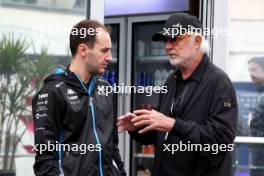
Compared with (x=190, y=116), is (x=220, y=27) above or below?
above

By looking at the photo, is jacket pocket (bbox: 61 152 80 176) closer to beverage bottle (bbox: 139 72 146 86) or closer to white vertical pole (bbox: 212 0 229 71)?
white vertical pole (bbox: 212 0 229 71)

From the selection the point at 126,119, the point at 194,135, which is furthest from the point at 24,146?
the point at 194,135

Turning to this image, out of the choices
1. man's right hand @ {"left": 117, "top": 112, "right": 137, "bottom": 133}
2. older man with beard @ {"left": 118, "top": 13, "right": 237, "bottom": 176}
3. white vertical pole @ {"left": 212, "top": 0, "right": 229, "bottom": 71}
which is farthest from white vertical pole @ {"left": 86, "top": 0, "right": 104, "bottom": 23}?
white vertical pole @ {"left": 212, "top": 0, "right": 229, "bottom": 71}

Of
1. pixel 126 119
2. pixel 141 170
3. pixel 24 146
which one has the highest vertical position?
pixel 126 119

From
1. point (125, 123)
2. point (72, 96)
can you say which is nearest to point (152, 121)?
point (125, 123)

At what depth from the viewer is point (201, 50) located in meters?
2.99

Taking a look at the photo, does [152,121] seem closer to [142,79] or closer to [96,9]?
[96,9]

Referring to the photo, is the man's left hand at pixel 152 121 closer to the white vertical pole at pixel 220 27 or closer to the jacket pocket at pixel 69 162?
the jacket pocket at pixel 69 162

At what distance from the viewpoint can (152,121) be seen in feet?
8.95

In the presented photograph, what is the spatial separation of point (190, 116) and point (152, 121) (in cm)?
25

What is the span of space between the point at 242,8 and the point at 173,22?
123cm

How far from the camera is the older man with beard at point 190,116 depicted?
Result: 2766mm

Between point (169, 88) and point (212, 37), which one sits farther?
point (212, 37)

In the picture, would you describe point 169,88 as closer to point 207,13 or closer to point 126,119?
point 126,119
